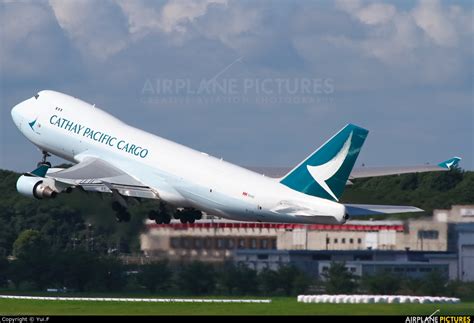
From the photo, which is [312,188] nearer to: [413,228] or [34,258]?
[413,228]

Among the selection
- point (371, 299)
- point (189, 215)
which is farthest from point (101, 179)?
point (371, 299)

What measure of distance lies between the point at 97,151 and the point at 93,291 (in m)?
8.81

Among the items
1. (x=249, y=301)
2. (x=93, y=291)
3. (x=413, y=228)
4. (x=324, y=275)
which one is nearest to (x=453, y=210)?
(x=413, y=228)

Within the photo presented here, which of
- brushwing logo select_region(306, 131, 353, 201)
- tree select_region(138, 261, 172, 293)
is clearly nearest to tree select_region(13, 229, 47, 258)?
tree select_region(138, 261, 172, 293)

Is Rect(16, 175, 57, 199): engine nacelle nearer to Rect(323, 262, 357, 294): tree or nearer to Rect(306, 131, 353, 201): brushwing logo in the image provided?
Rect(323, 262, 357, 294): tree

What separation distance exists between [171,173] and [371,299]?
14480 mm

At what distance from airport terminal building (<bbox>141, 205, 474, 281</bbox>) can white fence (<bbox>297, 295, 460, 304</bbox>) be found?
17.0ft

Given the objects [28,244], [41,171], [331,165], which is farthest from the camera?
[41,171]

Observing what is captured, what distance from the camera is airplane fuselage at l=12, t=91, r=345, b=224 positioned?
77250 mm

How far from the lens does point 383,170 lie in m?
88.6

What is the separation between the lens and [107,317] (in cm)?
6825

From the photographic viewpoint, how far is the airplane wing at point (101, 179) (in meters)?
86.3

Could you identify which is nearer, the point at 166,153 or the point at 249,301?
the point at 249,301

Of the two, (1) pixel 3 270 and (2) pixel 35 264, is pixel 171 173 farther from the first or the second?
(1) pixel 3 270
